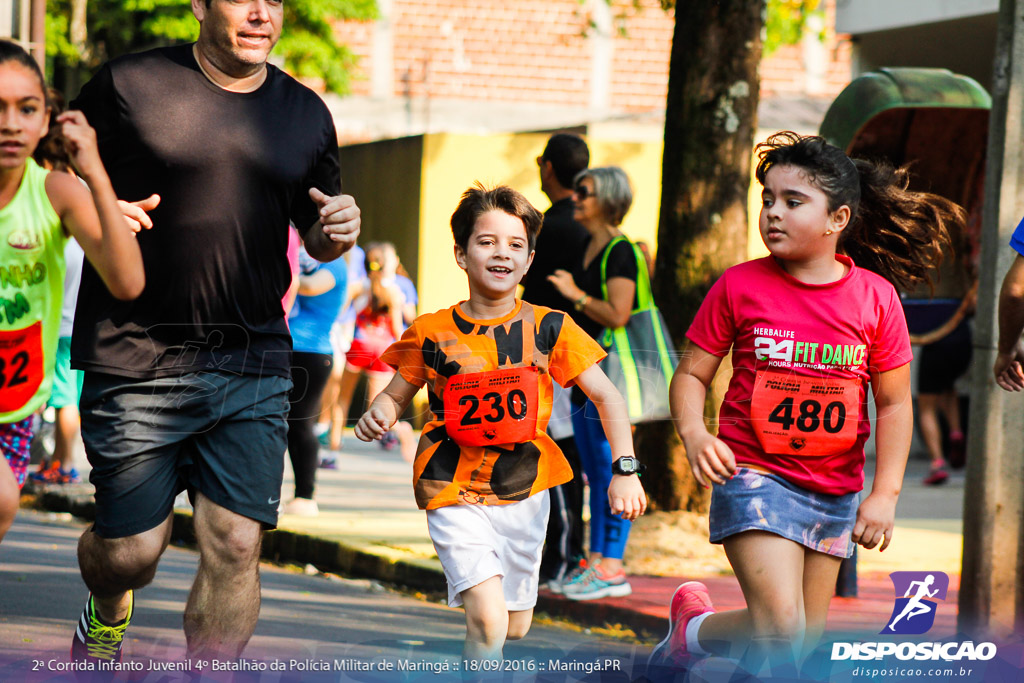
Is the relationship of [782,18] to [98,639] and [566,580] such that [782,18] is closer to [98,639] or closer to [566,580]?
[566,580]

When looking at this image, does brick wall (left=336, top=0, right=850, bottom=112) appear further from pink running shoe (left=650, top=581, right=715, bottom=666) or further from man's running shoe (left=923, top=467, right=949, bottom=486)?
pink running shoe (left=650, top=581, right=715, bottom=666)

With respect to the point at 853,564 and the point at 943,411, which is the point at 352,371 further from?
the point at 853,564

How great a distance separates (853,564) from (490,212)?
3286 millimetres

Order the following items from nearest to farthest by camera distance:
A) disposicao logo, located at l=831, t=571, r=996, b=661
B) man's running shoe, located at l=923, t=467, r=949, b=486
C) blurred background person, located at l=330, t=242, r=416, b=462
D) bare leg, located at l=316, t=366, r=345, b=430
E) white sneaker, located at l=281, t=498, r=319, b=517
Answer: disposicao logo, located at l=831, t=571, r=996, b=661 → white sneaker, located at l=281, t=498, r=319, b=517 → man's running shoe, located at l=923, t=467, r=949, b=486 → blurred background person, located at l=330, t=242, r=416, b=462 → bare leg, located at l=316, t=366, r=345, b=430

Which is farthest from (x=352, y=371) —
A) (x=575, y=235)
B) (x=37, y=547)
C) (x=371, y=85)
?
(x=371, y=85)

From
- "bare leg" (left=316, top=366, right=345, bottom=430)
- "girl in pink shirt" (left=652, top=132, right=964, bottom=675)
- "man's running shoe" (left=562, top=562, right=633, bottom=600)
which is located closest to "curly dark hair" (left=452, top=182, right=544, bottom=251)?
"girl in pink shirt" (left=652, top=132, right=964, bottom=675)

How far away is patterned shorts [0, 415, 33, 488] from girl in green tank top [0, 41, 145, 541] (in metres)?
0.49

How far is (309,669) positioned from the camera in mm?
4695

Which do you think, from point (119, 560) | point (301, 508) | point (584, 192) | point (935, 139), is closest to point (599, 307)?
point (584, 192)

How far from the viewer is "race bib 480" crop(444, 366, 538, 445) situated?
4031 mm

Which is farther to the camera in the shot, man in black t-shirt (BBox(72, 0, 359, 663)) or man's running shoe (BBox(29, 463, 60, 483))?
man's running shoe (BBox(29, 463, 60, 483))

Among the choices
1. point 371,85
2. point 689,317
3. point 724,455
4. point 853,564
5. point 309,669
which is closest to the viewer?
point 724,455

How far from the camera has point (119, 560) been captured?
13.2 ft

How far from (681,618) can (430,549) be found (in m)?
3.06
